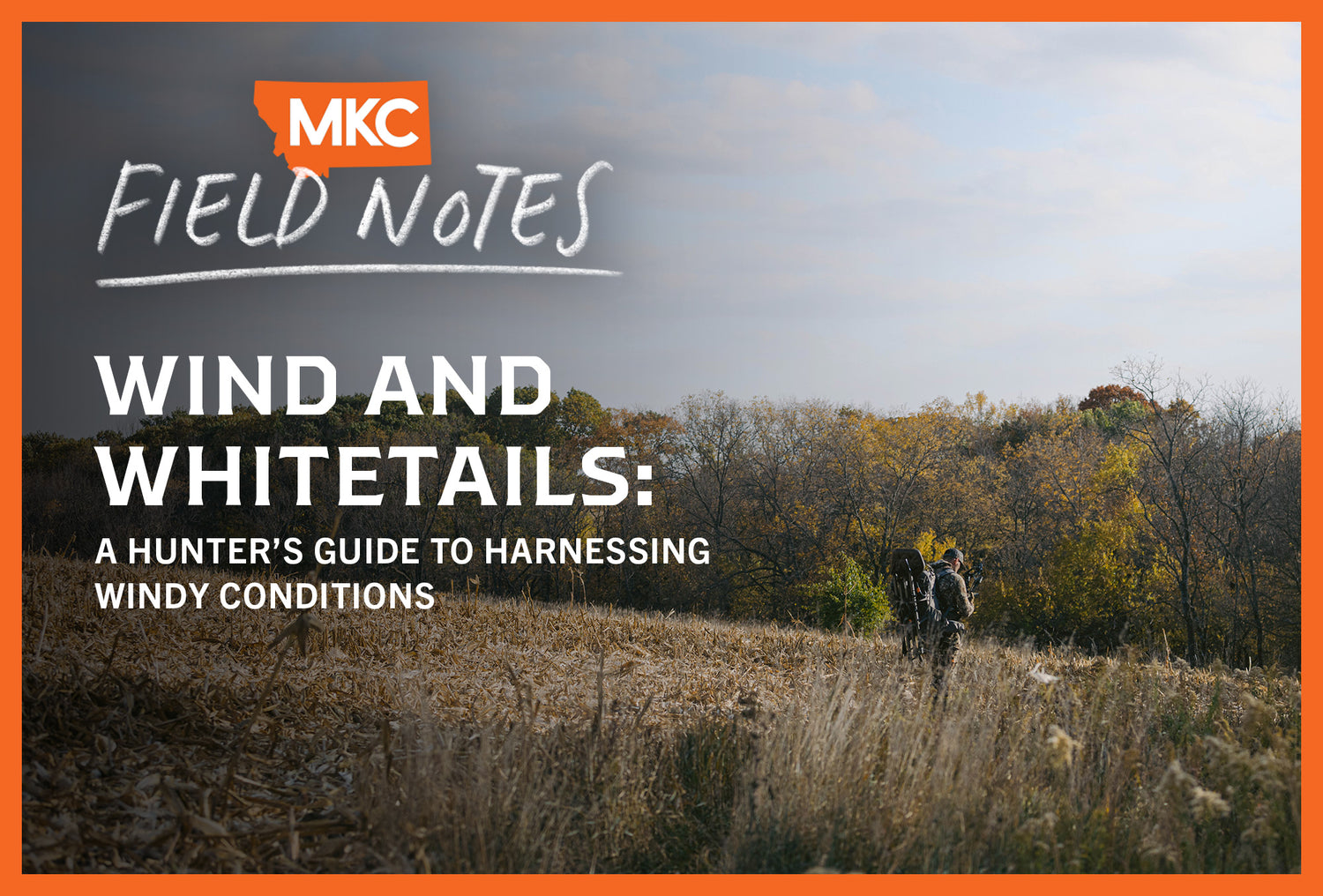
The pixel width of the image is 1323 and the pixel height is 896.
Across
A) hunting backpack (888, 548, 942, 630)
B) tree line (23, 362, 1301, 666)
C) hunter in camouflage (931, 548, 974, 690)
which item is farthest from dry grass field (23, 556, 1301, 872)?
tree line (23, 362, 1301, 666)

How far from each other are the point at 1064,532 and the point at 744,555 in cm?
1447

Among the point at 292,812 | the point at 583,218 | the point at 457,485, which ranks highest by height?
the point at 583,218

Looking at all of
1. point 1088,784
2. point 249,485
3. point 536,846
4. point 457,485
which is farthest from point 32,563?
point 249,485

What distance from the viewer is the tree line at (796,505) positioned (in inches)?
1367

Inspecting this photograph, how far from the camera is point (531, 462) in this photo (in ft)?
145

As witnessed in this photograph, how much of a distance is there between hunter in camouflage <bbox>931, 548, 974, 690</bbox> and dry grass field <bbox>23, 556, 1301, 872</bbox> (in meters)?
Result: 1.18

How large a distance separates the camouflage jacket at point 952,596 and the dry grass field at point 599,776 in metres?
1.27

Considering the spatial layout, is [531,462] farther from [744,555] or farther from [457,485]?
[457,485]

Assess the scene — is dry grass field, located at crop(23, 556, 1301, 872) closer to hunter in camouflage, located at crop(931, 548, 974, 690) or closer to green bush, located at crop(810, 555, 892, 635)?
hunter in camouflage, located at crop(931, 548, 974, 690)

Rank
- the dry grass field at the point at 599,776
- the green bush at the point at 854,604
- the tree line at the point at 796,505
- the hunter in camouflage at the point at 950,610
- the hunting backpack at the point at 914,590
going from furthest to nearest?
1. the tree line at the point at 796,505
2. the green bush at the point at 854,604
3. the hunting backpack at the point at 914,590
4. the hunter in camouflage at the point at 950,610
5. the dry grass field at the point at 599,776

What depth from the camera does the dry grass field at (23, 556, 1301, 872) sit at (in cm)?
427

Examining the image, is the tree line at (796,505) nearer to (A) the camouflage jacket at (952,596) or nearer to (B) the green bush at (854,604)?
(B) the green bush at (854,604)

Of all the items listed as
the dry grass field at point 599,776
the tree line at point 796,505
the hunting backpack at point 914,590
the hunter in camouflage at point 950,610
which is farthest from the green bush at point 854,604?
the tree line at point 796,505

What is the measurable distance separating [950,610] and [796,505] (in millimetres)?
34252
